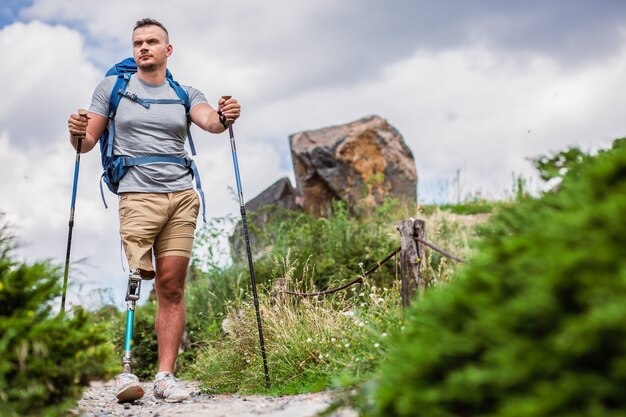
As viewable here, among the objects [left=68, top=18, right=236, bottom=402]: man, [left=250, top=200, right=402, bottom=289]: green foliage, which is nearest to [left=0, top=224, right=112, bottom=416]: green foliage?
[left=68, top=18, right=236, bottom=402]: man

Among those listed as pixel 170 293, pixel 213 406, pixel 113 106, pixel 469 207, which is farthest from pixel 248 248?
pixel 469 207

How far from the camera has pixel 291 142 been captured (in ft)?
47.9

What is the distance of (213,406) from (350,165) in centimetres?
951

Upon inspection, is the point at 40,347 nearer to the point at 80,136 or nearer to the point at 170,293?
the point at 170,293

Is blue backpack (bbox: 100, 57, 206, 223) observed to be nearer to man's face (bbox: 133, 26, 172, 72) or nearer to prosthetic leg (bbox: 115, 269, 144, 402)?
man's face (bbox: 133, 26, 172, 72)

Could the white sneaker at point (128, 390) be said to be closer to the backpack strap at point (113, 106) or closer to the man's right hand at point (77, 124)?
the backpack strap at point (113, 106)

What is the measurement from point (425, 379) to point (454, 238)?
30.5ft

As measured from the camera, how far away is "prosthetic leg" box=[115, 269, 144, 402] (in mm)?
5139

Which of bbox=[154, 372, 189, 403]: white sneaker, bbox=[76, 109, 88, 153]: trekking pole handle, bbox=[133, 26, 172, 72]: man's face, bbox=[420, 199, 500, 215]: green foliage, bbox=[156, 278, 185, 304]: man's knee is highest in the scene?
bbox=[133, 26, 172, 72]: man's face

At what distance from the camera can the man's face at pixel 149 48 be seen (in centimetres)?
589

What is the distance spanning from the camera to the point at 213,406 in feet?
15.9

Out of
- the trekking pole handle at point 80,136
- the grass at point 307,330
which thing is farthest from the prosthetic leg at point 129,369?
the trekking pole handle at point 80,136

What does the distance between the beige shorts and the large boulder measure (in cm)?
786

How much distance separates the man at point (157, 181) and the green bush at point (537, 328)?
343 centimetres
